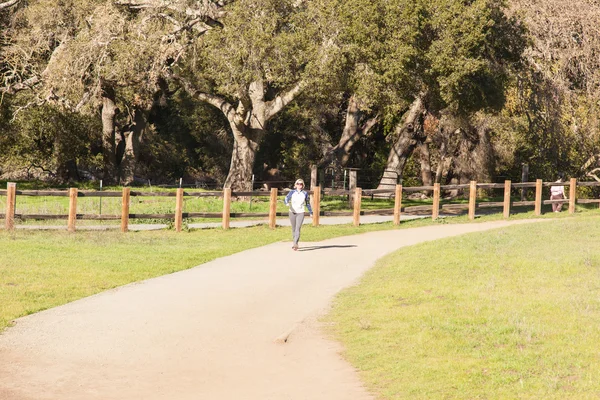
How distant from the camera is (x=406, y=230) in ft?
90.6

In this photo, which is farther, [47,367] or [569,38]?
[569,38]

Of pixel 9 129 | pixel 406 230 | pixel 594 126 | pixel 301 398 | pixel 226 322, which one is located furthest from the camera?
pixel 9 129

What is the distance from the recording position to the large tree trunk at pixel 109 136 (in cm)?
4797

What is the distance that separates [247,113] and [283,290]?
22.7 m

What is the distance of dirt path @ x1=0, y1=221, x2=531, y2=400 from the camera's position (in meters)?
9.27

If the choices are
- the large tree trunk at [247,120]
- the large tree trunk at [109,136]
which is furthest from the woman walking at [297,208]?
the large tree trunk at [109,136]

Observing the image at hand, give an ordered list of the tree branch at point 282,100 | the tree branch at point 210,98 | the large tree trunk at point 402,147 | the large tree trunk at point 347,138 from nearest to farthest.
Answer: the tree branch at point 282,100 → the tree branch at point 210,98 → the large tree trunk at point 402,147 → the large tree trunk at point 347,138

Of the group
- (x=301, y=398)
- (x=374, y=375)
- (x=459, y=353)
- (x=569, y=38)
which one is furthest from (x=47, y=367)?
(x=569, y=38)

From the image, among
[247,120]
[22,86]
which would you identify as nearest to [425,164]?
[247,120]

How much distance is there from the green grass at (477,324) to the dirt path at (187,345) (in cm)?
52

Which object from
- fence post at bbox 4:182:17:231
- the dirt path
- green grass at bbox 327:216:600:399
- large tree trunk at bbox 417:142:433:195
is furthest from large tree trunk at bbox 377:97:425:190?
the dirt path

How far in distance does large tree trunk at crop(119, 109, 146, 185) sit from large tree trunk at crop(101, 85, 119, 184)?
556 millimetres

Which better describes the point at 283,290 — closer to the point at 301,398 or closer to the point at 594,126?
the point at 301,398

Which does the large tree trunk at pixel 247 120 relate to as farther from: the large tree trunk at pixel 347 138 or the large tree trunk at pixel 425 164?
the large tree trunk at pixel 425 164
